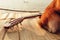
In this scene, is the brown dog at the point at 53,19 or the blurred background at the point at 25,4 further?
the blurred background at the point at 25,4

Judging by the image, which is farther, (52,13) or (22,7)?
(22,7)

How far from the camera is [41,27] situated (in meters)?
0.98

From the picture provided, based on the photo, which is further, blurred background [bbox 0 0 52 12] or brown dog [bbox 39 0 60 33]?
blurred background [bbox 0 0 52 12]

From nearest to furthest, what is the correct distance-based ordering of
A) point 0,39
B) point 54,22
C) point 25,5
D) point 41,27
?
point 0,39 → point 54,22 → point 41,27 → point 25,5

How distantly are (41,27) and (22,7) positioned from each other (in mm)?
1758

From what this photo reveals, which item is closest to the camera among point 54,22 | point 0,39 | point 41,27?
point 0,39

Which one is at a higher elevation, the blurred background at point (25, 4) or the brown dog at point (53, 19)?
the brown dog at point (53, 19)

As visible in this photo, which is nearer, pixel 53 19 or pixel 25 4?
pixel 53 19

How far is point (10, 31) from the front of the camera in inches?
34.6

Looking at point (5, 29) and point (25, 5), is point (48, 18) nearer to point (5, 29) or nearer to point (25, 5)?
point (5, 29)

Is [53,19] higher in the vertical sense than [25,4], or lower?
higher

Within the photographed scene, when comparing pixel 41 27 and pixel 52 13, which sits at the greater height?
pixel 52 13

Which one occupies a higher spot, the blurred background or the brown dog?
the brown dog

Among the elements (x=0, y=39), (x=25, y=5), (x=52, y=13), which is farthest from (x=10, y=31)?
(x=25, y=5)
